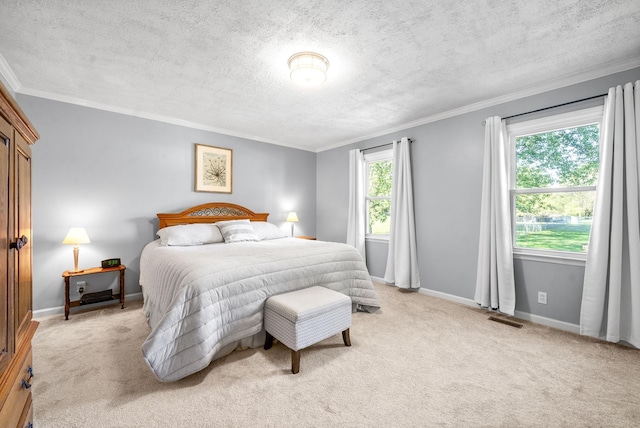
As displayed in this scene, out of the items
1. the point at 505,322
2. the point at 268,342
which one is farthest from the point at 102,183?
the point at 505,322

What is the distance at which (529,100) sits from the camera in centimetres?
294

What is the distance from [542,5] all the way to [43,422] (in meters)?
3.79

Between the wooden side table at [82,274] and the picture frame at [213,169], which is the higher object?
the picture frame at [213,169]

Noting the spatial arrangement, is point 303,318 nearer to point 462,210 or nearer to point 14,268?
point 14,268

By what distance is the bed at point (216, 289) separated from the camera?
1793mm

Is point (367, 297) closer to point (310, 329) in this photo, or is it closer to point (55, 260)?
point (310, 329)

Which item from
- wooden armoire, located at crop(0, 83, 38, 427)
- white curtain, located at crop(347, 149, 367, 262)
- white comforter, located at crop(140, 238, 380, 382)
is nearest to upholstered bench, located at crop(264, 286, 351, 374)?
white comforter, located at crop(140, 238, 380, 382)

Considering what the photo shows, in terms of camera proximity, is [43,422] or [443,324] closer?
[43,422]

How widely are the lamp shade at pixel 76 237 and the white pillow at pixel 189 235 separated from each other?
717 millimetres

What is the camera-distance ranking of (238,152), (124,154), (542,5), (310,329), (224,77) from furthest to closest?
(238,152), (124,154), (224,77), (310,329), (542,5)

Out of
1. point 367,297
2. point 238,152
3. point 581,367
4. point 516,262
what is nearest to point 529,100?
point 516,262

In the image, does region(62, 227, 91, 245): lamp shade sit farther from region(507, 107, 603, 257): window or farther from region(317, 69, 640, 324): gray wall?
region(507, 107, 603, 257): window

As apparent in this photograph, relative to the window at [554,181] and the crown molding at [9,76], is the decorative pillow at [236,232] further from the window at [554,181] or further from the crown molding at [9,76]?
the window at [554,181]

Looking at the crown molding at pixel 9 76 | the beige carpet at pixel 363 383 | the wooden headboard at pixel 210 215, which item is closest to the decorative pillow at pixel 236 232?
the wooden headboard at pixel 210 215
